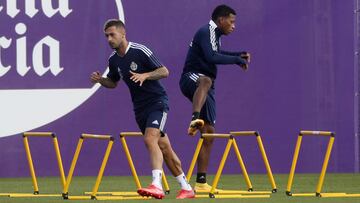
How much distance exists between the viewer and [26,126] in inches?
614

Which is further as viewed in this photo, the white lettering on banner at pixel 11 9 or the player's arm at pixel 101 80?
the white lettering on banner at pixel 11 9

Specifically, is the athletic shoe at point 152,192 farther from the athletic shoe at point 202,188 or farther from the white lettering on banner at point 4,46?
the white lettering on banner at point 4,46

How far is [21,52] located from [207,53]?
13.7 ft

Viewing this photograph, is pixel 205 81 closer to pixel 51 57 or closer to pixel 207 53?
pixel 207 53

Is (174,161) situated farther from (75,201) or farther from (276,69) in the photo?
(276,69)

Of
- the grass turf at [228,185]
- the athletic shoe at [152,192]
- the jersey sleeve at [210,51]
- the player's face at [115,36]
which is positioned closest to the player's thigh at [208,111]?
the jersey sleeve at [210,51]

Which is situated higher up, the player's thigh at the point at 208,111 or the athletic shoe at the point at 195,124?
the player's thigh at the point at 208,111

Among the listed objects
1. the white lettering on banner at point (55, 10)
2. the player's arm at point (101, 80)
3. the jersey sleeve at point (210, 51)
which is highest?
the white lettering on banner at point (55, 10)

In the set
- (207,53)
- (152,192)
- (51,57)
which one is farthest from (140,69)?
(51,57)

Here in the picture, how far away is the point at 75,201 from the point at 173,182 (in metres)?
3.85

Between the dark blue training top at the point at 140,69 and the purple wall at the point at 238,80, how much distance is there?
439cm

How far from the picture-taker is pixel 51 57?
51.4ft

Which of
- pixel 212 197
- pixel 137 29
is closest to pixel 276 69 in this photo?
pixel 137 29

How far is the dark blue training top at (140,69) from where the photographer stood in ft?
36.6
